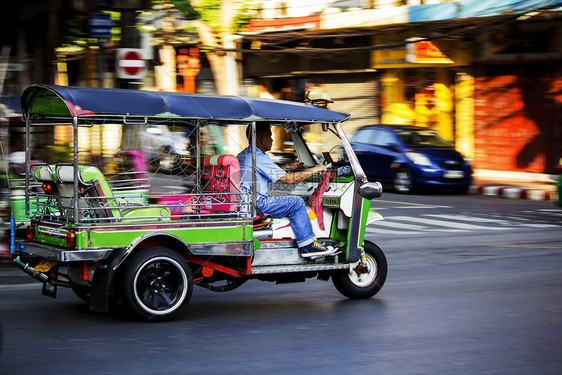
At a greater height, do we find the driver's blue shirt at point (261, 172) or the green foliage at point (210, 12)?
the green foliage at point (210, 12)

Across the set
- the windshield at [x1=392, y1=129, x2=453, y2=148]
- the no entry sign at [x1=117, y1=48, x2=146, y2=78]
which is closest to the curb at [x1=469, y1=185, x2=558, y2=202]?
the windshield at [x1=392, y1=129, x2=453, y2=148]

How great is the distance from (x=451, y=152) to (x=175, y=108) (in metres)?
13.7

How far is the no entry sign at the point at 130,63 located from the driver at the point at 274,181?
496 cm

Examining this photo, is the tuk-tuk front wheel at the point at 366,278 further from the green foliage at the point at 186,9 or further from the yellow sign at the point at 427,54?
the yellow sign at the point at 427,54

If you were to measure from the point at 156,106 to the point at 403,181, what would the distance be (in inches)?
523

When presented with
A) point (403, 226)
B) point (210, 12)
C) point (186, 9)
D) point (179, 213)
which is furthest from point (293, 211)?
point (210, 12)

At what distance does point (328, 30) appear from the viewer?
26.6m

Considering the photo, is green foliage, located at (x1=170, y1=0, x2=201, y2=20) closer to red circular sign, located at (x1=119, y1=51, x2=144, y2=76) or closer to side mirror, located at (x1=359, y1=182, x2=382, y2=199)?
red circular sign, located at (x1=119, y1=51, x2=144, y2=76)

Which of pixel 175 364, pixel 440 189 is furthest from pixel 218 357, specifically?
pixel 440 189

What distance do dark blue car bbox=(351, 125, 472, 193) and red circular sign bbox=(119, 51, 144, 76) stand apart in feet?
28.3

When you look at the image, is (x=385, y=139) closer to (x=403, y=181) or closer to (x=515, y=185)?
(x=403, y=181)

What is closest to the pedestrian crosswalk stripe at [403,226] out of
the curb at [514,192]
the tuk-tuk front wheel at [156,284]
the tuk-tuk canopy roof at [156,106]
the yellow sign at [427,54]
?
the curb at [514,192]

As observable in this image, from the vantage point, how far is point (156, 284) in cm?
702

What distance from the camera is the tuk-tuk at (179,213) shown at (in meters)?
6.88
